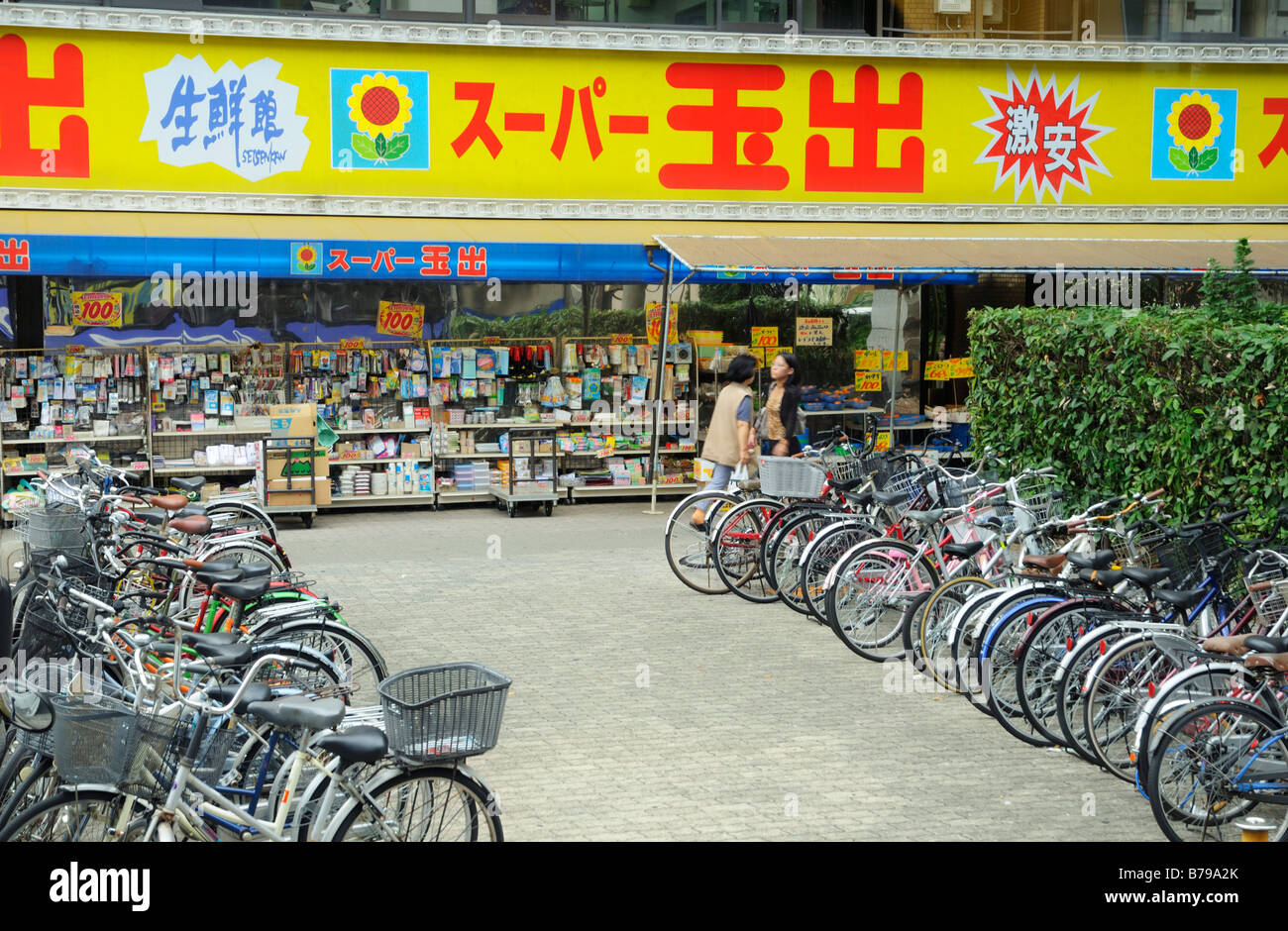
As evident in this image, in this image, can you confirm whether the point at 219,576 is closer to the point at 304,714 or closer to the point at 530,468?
the point at 304,714

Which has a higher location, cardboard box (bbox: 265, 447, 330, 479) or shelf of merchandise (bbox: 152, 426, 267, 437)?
shelf of merchandise (bbox: 152, 426, 267, 437)

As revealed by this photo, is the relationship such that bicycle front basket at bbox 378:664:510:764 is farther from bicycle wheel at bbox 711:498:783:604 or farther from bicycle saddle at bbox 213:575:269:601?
bicycle wheel at bbox 711:498:783:604

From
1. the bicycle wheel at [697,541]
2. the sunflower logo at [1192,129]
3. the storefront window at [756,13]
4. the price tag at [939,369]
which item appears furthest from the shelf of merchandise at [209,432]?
the sunflower logo at [1192,129]

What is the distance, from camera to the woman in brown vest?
41.5ft

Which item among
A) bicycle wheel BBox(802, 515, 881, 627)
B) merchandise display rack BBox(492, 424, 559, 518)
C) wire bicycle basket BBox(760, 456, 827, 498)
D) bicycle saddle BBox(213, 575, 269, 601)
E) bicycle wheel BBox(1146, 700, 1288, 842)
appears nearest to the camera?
bicycle wheel BBox(1146, 700, 1288, 842)

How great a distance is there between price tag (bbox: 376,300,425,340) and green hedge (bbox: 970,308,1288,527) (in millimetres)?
6781

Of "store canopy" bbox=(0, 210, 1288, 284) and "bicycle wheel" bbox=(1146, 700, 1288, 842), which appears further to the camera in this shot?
"store canopy" bbox=(0, 210, 1288, 284)

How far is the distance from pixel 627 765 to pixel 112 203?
10918 millimetres

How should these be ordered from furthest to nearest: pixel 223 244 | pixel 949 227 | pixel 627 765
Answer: pixel 949 227
pixel 223 244
pixel 627 765

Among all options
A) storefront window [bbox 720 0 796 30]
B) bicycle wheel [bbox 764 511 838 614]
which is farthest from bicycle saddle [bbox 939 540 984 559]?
storefront window [bbox 720 0 796 30]

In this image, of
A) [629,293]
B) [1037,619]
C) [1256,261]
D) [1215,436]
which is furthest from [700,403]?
[1037,619]

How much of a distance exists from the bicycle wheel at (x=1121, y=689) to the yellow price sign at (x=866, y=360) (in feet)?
36.6

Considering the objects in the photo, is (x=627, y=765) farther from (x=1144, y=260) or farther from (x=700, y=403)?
(x=1144, y=260)

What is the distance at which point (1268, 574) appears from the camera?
8.55 m
